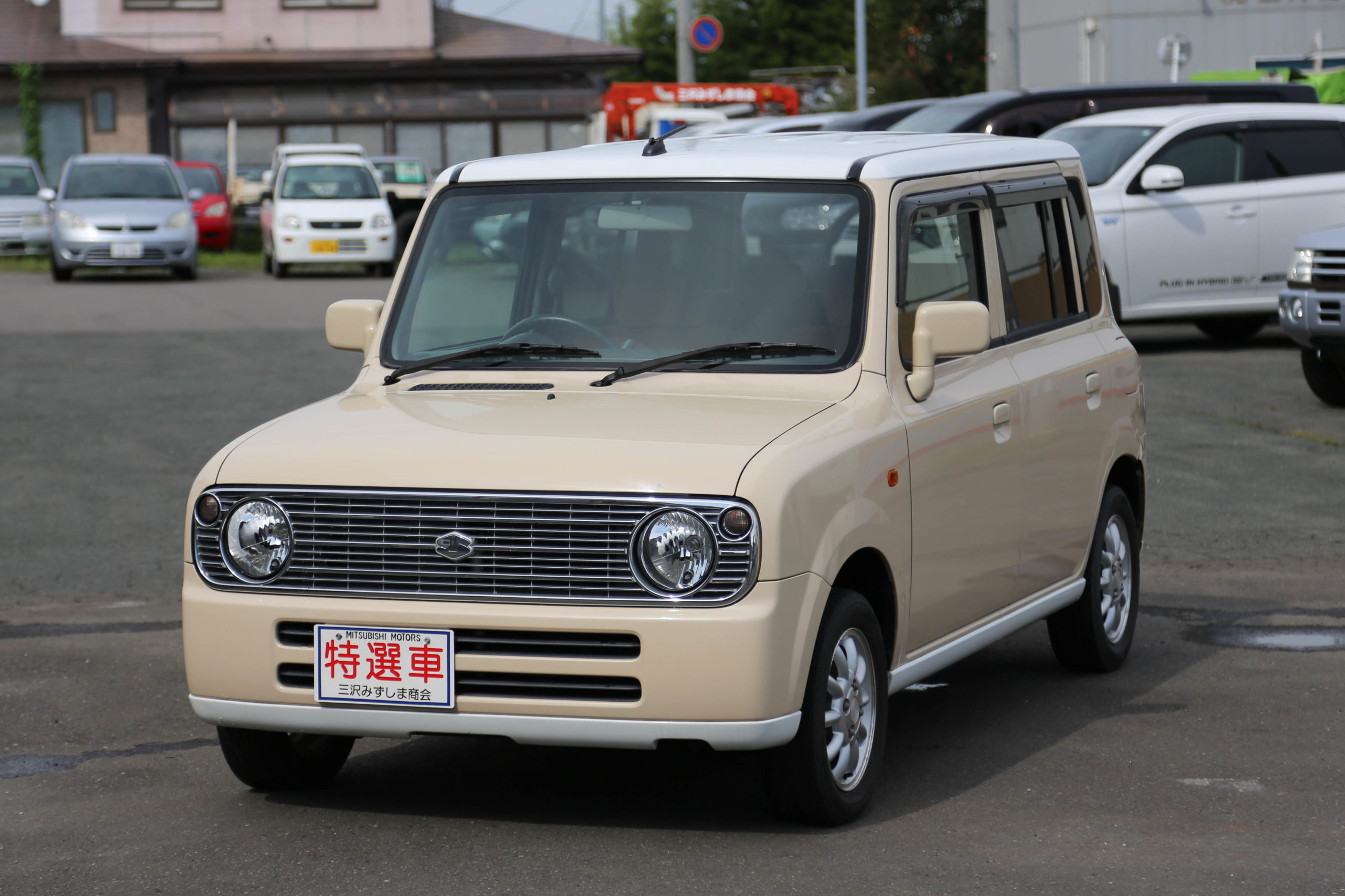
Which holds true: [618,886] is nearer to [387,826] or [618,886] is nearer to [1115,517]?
[387,826]

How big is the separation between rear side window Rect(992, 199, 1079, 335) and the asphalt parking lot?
1.33m

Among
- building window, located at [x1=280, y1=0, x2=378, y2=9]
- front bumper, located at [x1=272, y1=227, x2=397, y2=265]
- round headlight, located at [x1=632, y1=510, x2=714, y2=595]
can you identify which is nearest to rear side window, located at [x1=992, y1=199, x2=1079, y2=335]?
round headlight, located at [x1=632, y1=510, x2=714, y2=595]

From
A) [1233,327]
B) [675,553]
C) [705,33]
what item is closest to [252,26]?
[705,33]

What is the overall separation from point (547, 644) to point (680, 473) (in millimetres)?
532

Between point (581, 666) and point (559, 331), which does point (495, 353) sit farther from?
point (581, 666)

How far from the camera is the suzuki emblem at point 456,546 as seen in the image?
4.67 metres

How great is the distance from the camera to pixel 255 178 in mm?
42969

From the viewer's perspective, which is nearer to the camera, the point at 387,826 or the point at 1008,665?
the point at 387,826

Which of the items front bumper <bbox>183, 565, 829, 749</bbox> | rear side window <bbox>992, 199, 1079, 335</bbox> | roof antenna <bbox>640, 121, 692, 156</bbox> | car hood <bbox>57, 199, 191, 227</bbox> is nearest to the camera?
front bumper <bbox>183, 565, 829, 749</bbox>

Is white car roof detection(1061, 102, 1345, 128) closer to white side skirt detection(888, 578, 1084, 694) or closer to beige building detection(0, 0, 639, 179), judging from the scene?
white side skirt detection(888, 578, 1084, 694)

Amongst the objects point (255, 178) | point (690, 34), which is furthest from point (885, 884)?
point (255, 178)

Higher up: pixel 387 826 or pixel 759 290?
pixel 759 290

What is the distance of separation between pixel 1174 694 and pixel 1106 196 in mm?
10778

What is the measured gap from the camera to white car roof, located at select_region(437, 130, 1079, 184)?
223 inches
